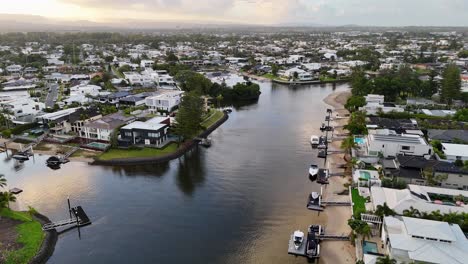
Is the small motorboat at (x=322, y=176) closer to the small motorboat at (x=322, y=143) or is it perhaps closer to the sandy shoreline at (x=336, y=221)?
the sandy shoreline at (x=336, y=221)

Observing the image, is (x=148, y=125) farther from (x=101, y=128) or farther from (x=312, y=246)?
(x=312, y=246)

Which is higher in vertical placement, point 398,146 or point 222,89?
point 222,89

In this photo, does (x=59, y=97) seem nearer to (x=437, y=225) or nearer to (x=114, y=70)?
(x=114, y=70)

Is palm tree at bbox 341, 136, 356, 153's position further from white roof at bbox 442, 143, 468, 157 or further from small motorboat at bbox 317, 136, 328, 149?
white roof at bbox 442, 143, 468, 157

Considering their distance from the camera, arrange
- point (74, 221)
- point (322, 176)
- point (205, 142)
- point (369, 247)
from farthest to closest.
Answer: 1. point (205, 142)
2. point (322, 176)
3. point (74, 221)
4. point (369, 247)

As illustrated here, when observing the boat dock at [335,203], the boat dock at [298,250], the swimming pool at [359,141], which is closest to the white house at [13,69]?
the swimming pool at [359,141]

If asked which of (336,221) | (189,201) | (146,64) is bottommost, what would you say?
(189,201)

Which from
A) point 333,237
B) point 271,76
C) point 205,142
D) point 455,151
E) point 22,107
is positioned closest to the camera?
point 333,237

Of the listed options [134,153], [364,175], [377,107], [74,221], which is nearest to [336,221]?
[364,175]
